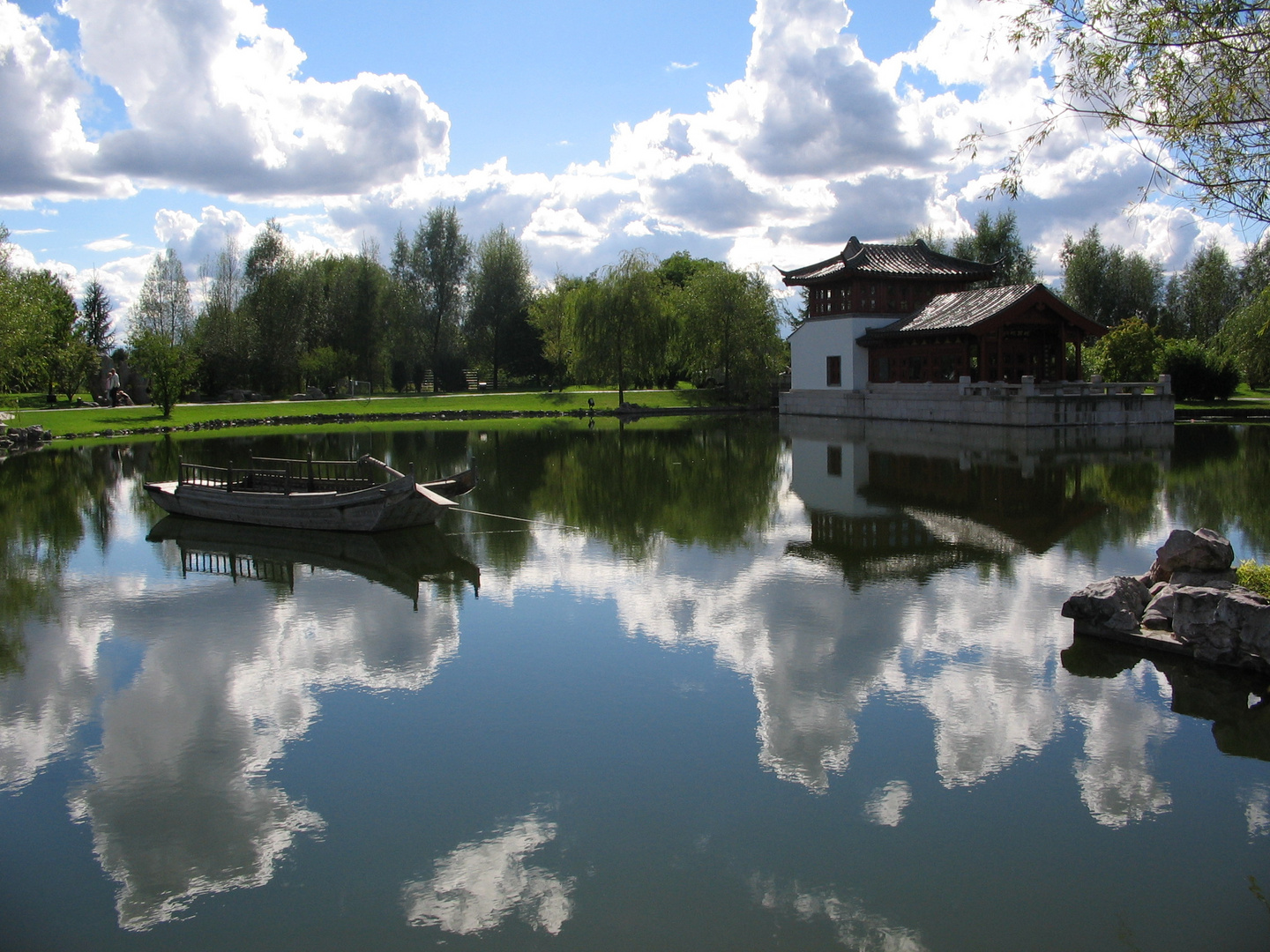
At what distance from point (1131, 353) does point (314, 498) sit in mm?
45431

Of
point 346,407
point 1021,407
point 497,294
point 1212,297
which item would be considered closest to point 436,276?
point 497,294

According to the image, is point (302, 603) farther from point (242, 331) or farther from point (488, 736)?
point (242, 331)

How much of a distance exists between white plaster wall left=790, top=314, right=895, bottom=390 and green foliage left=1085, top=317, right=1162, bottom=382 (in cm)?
1145

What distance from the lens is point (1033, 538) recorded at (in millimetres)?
15977

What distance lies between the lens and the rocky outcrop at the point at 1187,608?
930 cm

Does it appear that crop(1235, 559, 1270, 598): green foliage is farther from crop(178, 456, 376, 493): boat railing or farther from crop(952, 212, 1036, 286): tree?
crop(952, 212, 1036, 286): tree

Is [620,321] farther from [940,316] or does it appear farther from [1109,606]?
[1109,606]

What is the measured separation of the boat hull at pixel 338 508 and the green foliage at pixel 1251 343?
39320 mm

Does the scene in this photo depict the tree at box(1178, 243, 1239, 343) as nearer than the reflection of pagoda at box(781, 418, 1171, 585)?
No

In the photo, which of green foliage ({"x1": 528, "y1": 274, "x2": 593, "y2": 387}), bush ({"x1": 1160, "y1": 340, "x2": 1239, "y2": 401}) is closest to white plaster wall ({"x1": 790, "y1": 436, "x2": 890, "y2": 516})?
bush ({"x1": 1160, "y1": 340, "x2": 1239, "y2": 401})

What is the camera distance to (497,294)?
2776 inches

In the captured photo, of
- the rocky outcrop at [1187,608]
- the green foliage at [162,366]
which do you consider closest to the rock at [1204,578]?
the rocky outcrop at [1187,608]

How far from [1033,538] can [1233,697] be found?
7.32 meters

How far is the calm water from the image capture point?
5.65m
